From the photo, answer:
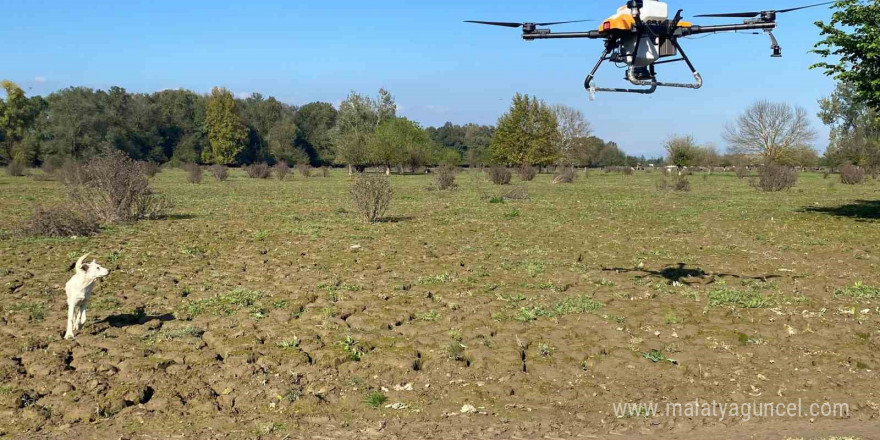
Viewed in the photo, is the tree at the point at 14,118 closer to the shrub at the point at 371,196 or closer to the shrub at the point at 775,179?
the shrub at the point at 371,196

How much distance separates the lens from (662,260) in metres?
11.7

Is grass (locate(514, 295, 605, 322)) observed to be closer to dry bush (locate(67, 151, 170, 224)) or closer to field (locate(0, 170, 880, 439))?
field (locate(0, 170, 880, 439))

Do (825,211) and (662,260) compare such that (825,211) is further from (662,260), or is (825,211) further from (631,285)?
(631,285)

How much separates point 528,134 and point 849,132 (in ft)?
122

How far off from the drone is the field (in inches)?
119

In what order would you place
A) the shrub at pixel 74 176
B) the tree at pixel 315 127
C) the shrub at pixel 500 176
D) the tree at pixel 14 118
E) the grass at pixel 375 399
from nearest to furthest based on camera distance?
the grass at pixel 375 399, the shrub at pixel 74 176, the shrub at pixel 500 176, the tree at pixel 14 118, the tree at pixel 315 127

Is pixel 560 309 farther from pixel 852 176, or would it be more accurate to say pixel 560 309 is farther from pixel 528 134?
pixel 528 134

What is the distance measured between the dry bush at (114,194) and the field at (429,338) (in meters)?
2.85

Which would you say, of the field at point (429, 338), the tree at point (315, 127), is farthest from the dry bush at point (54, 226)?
the tree at point (315, 127)

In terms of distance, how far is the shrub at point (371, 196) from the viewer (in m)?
17.1

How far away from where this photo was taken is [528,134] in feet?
241

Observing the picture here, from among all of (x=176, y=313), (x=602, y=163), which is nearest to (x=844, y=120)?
(x=602, y=163)

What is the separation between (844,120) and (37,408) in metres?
87.4

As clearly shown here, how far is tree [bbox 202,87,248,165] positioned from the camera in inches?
3310
